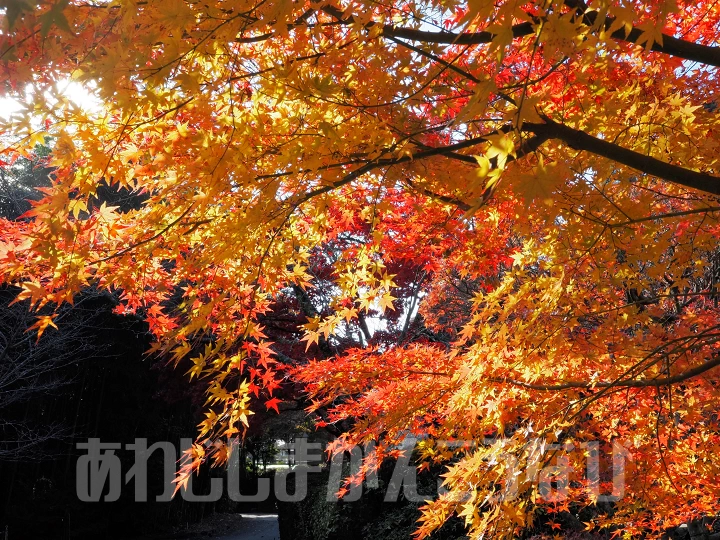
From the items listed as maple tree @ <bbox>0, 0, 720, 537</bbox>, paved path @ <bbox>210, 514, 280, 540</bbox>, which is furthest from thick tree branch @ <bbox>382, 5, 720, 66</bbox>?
paved path @ <bbox>210, 514, 280, 540</bbox>

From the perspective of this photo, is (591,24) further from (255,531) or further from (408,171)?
(255,531)

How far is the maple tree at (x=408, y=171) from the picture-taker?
1.83 m

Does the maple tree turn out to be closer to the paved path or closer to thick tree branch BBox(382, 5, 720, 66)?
thick tree branch BBox(382, 5, 720, 66)

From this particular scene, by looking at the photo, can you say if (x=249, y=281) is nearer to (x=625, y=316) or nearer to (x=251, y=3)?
(x=251, y=3)

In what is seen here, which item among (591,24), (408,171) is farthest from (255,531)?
(591,24)

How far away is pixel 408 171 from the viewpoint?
2539 millimetres

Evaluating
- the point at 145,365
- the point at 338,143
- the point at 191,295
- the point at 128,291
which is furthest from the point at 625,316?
the point at 145,365

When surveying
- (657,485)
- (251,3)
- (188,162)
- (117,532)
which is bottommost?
(117,532)

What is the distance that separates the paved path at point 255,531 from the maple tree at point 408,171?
11.4 meters

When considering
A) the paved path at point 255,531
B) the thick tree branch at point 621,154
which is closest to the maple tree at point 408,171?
the thick tree branch at point 621,154

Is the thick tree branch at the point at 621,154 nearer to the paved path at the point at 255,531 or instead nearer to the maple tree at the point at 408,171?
the maple tree at the point at 408,171

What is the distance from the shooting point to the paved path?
1385cm

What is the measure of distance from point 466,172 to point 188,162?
4.20ft

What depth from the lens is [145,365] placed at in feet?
41.2
